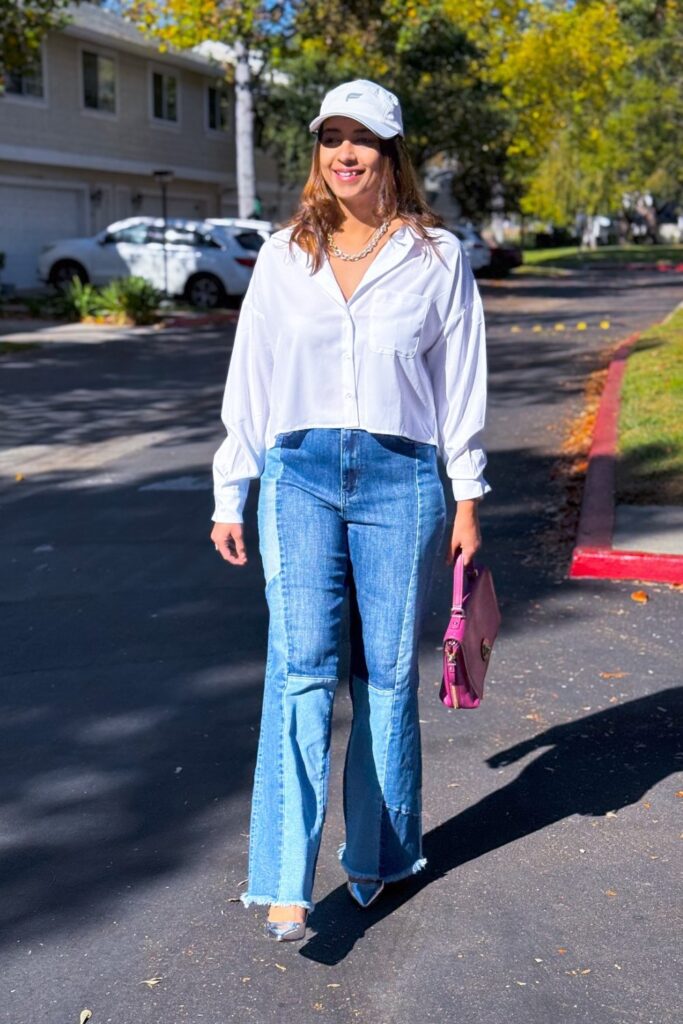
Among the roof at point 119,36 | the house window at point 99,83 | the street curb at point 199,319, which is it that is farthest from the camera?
the house window at point 99,83

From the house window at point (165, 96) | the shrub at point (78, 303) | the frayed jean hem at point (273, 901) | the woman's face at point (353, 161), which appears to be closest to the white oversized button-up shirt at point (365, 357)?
the woman's face at point (353, 161)

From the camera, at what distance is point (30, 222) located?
30.3 m

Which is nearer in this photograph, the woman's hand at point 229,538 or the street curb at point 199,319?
the woman's hand at point 229,538

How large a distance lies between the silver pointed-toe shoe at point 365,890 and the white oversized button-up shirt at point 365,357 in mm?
1006

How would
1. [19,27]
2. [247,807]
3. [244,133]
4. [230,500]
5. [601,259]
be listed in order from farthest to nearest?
[601,259] < [244,133] < [19,27] < [247,807] < [230,500]

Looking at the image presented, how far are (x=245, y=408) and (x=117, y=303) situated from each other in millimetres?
20045

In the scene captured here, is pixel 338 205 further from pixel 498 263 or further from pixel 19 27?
pixel 498 263

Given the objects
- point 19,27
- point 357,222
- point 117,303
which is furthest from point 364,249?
point 19,27

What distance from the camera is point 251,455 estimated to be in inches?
135

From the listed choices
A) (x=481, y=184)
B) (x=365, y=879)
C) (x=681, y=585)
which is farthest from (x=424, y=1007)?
(x=481, y=184)

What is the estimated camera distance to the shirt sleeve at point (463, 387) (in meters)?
3.38

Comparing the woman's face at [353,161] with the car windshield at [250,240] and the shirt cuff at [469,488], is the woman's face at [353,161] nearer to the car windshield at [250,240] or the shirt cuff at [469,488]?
the shirt cuff at [469,488]

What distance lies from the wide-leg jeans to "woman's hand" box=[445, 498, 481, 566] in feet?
0.24

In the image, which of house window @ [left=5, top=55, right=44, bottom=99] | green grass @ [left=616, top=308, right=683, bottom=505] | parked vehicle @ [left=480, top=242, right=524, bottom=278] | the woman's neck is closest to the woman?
the woman's neck
